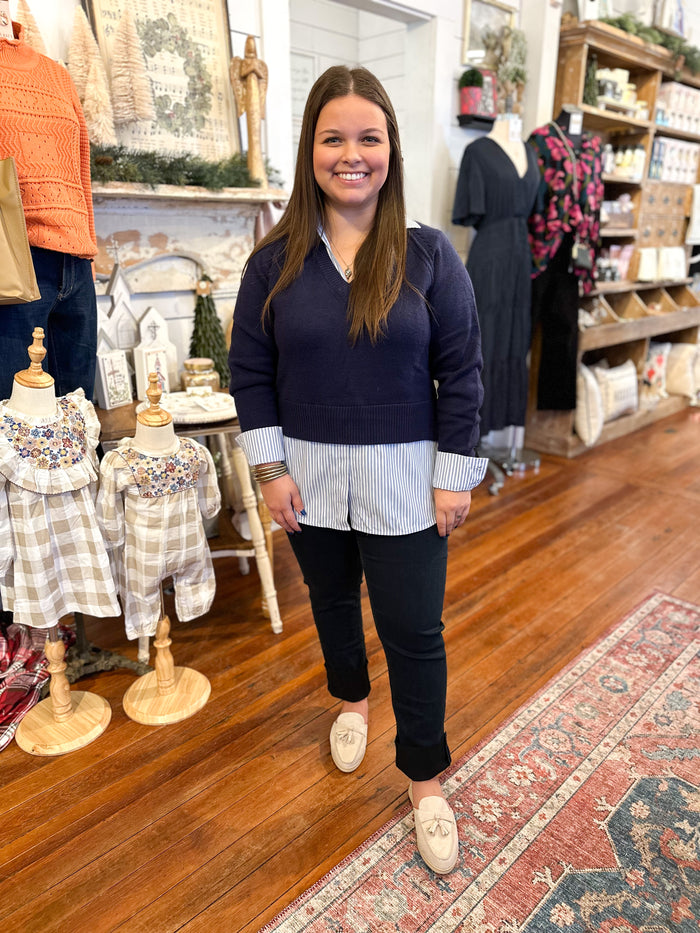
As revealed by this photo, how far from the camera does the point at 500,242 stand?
314cm

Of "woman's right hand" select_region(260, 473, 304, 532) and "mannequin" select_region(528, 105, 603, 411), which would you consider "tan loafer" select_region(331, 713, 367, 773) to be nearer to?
"woman's right hand" select_region(260, 473, 304, 532)

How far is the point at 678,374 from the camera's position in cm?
495

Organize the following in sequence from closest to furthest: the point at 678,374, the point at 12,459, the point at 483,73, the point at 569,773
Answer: the point at 12,459 < the point at 569,773 < the point at 483,73 < the point at 678,374

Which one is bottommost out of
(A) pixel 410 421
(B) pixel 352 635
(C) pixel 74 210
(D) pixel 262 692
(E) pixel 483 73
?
(D) pixel 262 692

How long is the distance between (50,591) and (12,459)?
345 millimetres

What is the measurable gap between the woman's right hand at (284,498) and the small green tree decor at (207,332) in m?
1.17

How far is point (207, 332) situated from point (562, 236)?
1.97 metres

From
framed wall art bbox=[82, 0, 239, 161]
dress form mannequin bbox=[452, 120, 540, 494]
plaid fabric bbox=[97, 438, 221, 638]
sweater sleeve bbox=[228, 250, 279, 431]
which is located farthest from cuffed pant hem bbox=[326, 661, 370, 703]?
dress form mannequin bbox=[452, 120, 540, 494]

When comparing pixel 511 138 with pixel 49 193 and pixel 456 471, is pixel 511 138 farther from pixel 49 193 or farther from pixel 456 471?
pixel 456 471

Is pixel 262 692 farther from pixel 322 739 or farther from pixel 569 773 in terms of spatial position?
pixel 569 773

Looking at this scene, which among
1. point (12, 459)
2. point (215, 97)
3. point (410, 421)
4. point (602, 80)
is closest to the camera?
point (410, 421)

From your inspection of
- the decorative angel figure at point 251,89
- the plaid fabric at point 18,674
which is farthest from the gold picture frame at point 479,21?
the plaid fabric at point 18,674

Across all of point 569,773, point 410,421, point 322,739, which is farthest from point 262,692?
point 410,421

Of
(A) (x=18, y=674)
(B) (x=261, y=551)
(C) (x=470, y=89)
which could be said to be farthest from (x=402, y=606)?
(C) (x=470, y=89)
